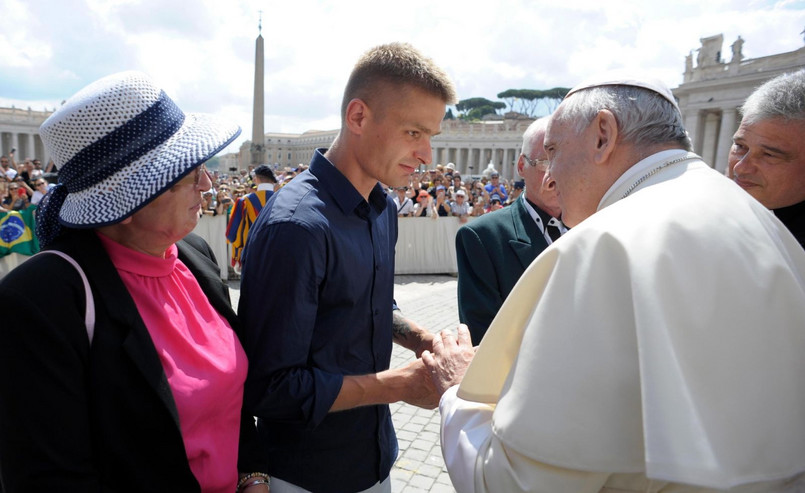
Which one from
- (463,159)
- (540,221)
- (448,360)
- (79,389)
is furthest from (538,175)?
(463,159)

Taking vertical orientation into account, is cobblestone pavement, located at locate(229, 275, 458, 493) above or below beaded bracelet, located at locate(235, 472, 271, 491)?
below

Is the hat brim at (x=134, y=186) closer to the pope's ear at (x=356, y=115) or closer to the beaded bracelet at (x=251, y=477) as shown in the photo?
the pope's ear at (x=356, y=115)

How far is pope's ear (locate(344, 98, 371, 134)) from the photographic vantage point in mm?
1936

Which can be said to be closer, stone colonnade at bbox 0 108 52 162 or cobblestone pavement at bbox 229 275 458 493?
cobblestone pavement at bbox 229 275 458 493

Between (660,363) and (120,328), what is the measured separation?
53.5 inches

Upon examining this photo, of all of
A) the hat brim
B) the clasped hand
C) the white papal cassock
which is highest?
the hat brim

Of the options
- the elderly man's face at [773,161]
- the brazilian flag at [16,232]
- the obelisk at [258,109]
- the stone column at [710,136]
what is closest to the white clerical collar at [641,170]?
the elderly man's face at [773,161]

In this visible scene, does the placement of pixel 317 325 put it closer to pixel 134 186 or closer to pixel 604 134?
pixel 134 186

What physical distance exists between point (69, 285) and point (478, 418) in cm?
115

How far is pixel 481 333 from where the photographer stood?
8.74ft

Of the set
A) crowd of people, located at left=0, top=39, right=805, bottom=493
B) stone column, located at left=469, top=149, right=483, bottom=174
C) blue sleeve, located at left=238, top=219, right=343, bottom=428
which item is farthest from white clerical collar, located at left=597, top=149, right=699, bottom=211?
stone column, located at left=469, top=149, right=483, bottom=174

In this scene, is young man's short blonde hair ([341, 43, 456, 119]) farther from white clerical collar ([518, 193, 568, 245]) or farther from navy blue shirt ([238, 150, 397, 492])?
white clerical collar ([518, 193, 568, 245])

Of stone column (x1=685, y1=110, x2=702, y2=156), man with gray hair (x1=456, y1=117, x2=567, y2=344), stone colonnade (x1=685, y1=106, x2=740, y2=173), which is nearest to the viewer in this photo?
man with gray hair (x1=456, y1=117, x2=567, y2=344)

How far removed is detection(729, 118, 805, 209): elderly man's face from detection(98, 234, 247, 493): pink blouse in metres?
2.79
